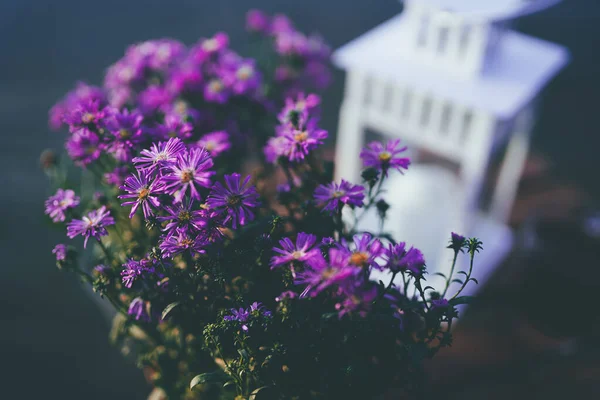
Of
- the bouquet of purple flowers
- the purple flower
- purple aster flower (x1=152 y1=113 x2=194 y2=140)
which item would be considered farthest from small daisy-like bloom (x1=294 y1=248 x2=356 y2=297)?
the purple flower

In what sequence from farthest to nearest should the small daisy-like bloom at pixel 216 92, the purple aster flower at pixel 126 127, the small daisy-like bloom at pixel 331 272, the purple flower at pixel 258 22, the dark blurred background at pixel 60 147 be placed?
the dark blurred background at pixel 60 147, the purple flower at pixel 258 22, the small daisy-like bloom at pixel 216 92, the purple aster flower at pixel 126 127, the small daisy-like bloom at pixel 331 272

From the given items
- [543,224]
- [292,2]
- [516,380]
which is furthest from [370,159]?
[292,2]

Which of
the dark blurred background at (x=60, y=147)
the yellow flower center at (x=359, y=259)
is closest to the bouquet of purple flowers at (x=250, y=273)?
the yellow flower center at (x=359, y=259)

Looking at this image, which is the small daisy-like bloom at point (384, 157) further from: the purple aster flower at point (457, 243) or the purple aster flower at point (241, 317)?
the purple aster flower at point (241, 317)

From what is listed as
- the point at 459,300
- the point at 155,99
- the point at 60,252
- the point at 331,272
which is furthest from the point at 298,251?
the point at 155,99

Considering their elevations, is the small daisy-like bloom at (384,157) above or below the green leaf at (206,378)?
above

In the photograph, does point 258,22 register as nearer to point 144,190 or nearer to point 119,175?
point 119,175
